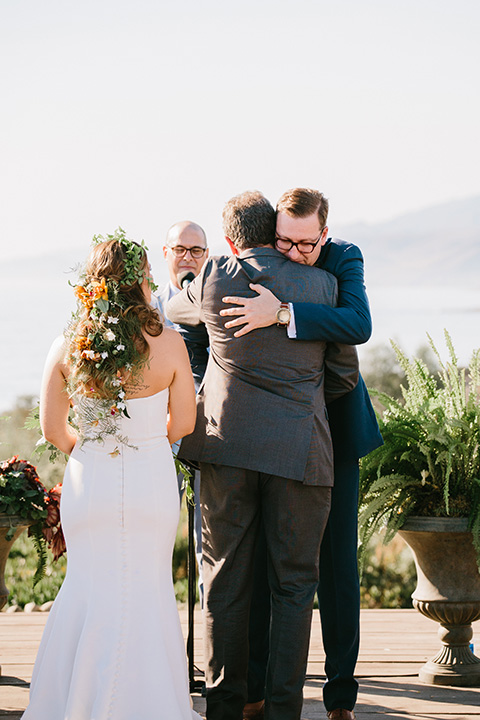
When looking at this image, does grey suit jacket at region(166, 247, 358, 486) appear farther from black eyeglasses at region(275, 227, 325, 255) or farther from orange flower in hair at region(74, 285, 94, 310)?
orange flower in hair at region(74, 285, 94, 310)

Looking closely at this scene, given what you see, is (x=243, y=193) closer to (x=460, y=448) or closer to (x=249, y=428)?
(x=249, y=428)

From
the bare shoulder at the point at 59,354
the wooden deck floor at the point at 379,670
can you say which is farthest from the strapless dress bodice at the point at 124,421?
the wooden deck floor at the point at 379,670

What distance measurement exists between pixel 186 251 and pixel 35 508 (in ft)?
4.76

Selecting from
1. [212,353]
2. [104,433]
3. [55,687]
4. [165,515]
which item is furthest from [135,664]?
[212,353]

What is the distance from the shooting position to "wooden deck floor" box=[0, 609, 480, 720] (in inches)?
138

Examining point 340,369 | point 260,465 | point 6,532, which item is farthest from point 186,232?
point 260,465

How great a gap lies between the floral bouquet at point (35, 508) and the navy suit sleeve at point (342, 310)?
1.51m

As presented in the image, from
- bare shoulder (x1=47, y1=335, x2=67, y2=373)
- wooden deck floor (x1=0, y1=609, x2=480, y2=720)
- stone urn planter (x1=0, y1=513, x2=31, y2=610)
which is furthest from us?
stone urn planter (x1=0, y1=513, x2=31, y2=610)

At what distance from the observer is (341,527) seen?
331cm

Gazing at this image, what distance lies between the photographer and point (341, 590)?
3.29m

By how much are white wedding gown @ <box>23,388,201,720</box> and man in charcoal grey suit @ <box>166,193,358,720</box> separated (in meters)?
0.15

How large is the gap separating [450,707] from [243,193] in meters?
2.18

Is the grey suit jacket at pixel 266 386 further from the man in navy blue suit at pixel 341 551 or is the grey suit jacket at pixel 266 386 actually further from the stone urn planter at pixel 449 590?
the stone urn planter at pixel 449 590

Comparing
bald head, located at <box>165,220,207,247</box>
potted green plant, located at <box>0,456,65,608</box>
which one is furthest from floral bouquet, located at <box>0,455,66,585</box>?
bald head, located at <box>165,220,207,247</box>
